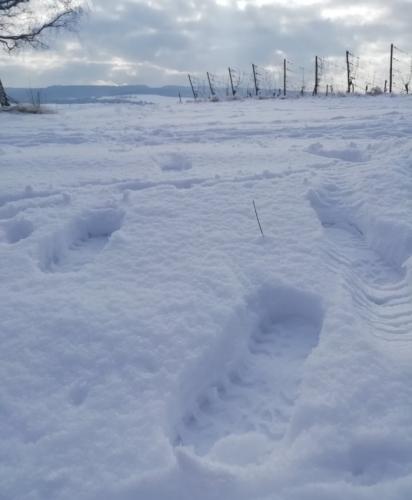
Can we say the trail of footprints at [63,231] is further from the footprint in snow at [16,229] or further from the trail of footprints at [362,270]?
the trail of footprints at [362,270]

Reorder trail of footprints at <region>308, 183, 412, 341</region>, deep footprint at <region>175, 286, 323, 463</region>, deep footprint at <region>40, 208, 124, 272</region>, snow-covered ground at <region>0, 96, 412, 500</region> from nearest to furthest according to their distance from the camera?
snow-covered ground at <region>0, 96, 412, 500</region>
deep footprint at <region>175, 286, 323, 463</region>
trail of footprints at <region>308, 183, 412, 341</region>
deep footprint at <region>40, 208, 124, 272</region>

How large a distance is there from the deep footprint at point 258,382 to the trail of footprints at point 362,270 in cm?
33

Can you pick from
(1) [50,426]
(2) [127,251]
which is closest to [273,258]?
(2) [127,251]

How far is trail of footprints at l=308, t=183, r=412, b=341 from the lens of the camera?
7.73 feet

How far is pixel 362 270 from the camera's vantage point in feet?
9.35

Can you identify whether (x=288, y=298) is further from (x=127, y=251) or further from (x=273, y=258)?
(x=127, y=251)

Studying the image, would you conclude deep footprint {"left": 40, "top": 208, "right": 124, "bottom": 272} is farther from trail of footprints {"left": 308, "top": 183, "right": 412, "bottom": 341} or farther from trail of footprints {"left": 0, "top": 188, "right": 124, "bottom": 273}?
trail of footprints {"left": 308, "top": 183, "right": 412, "bottom": 341}

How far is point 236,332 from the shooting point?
233 cm

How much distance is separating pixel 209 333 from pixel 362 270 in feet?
4.10

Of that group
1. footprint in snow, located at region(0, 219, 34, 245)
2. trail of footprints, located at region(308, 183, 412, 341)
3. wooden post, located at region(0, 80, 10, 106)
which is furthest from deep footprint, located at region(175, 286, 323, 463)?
wooden post, located at region(0, 80, 10, 106)

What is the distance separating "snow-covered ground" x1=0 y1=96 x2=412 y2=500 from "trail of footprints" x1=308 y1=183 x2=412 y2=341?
14 millimetres

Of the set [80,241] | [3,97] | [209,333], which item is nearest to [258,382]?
[209,333]

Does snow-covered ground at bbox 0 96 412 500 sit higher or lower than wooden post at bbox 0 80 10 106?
lower

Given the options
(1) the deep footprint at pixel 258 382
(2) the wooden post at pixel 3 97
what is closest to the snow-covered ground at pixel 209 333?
(1) the deep footprint at pixel 258 382
